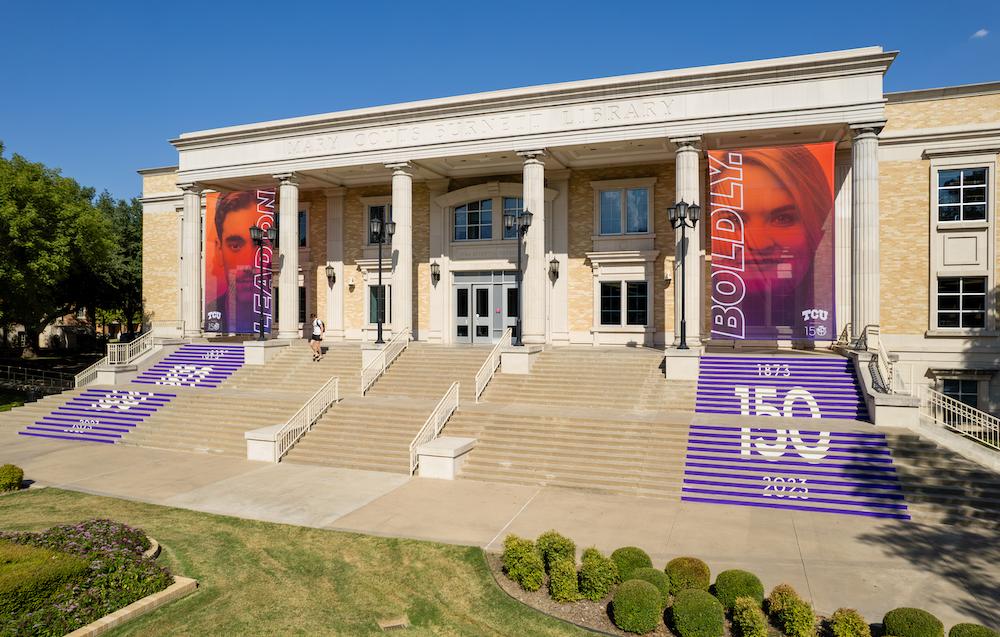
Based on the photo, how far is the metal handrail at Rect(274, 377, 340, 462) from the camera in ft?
53.5

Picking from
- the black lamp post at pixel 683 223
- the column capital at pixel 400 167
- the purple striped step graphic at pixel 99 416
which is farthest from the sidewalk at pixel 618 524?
the column capital at pixel 400 167

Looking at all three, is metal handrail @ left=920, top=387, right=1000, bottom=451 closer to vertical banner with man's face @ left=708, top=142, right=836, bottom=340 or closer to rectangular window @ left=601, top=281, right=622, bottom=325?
vertical banner with man's face @ left=708, top=142, right=836, bottom=340

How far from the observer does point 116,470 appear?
15.3 m

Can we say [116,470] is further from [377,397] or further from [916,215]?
[916,215]

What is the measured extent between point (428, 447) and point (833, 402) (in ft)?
36.7

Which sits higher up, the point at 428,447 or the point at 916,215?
the point at 916,215

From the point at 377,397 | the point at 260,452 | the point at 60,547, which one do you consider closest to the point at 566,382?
the point at 377,397

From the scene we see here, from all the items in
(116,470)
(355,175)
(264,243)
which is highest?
(355,175)

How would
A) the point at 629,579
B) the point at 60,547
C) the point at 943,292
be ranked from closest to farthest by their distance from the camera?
the point at 629,579 < the point at 60,547 < the point at 943,292

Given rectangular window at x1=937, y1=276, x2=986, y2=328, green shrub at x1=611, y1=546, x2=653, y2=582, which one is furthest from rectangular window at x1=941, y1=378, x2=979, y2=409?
green shrub at x1=611, y1=546, x2=653, y2=582

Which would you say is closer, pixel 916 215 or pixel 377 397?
pixel 377 397

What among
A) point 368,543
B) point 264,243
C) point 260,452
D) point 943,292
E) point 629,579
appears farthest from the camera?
point 264,243

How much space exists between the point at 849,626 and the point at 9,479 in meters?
16.1

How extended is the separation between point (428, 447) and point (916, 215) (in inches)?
774
